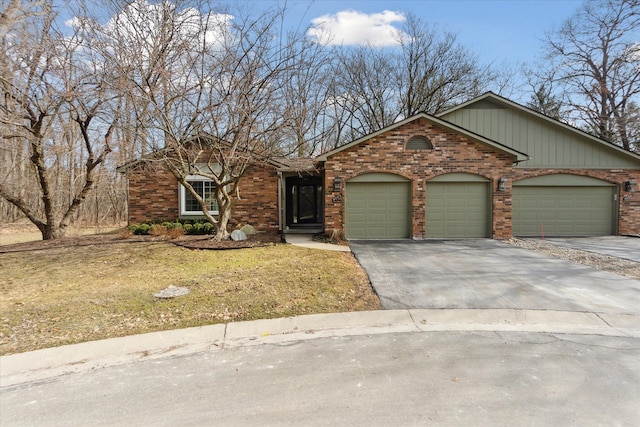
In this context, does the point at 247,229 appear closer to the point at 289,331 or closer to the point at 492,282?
the point at 492,282

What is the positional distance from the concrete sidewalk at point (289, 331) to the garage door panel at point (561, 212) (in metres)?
9.10

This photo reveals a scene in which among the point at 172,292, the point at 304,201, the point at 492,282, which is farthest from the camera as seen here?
the point at 304,201

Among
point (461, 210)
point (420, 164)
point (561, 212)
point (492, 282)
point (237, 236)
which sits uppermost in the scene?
point (420, 164)

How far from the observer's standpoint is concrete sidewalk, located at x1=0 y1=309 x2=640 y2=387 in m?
3.82

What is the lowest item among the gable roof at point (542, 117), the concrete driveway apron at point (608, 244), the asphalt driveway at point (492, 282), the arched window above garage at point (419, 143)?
the asphalt driveway at point (492, 282)

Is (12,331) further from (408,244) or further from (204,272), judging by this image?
(408,244)

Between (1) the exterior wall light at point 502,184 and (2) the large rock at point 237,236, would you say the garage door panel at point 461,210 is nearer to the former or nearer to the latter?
(1) the exterior wall light at point 502,184

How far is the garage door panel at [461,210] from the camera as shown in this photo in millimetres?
12531

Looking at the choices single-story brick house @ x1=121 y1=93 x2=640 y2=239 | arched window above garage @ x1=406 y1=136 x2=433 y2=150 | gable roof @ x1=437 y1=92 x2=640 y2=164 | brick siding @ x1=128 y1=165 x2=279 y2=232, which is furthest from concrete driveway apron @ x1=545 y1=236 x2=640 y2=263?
brick siding @ x1=128 y1=165 x2=279 y2=232

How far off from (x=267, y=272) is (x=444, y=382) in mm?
4563

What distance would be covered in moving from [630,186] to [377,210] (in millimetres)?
9771

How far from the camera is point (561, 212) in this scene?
13547mm

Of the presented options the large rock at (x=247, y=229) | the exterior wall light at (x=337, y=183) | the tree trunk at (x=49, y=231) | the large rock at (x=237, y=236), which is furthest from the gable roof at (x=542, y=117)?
the tree trunk at (x=49, y=231)

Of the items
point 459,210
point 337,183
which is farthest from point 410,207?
point 337,183
